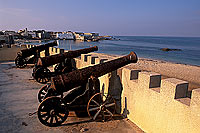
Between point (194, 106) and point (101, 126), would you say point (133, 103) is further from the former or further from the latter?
point (194, 106)

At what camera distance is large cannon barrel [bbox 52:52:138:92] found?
14.6ft

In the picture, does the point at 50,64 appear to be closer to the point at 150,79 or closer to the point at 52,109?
the point at 52,109

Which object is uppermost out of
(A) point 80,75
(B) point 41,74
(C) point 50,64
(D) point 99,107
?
(A) point 80,75

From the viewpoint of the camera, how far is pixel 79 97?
4.76m

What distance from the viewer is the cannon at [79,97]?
435 cm

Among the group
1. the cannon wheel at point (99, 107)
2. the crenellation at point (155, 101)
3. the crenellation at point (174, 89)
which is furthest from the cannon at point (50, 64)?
the crenellation at point (174, 89)

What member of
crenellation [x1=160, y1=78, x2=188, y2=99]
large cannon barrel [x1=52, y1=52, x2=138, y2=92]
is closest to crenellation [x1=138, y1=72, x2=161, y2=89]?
crenellation [x1=160, y1=78, x2=188, y2=99]

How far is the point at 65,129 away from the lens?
4.30 metres

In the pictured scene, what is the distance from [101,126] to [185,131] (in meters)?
2.10

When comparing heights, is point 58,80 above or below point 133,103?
above

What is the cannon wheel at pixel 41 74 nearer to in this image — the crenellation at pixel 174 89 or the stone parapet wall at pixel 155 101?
the stone parapet wall at pixel 155 101

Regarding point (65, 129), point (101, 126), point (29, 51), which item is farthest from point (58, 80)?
point (29, 51)

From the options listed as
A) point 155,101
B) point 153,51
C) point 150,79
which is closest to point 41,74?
point 150,79

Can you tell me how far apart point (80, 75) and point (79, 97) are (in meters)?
0.64
